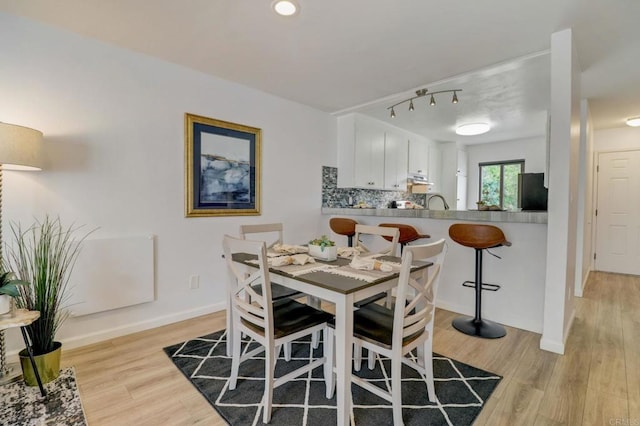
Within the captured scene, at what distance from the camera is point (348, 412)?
1.45 metres

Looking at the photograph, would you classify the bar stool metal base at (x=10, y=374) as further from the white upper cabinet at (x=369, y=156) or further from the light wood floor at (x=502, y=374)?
the white upper cabinet at (x=369, y=156)

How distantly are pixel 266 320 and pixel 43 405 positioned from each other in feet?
4.41

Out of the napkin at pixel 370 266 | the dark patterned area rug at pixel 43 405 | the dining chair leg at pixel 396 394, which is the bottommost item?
the dark patterned area rug at pixel 43 405

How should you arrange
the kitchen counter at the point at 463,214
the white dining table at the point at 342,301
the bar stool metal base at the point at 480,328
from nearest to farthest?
the white dining table at the point at 342,301
the kitchen counter at the point at 463,214
the bar stool metal base at the point at 480,328

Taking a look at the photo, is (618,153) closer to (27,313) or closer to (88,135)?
(88,135)

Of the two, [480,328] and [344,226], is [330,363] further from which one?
[344,226]

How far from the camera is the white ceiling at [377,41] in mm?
1975

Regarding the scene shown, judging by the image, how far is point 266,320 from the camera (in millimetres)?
1585

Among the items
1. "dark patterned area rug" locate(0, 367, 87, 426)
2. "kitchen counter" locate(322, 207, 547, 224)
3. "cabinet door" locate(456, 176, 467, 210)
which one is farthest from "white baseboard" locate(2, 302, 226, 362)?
"cabinet door" locate(456, 176, 467, 210)

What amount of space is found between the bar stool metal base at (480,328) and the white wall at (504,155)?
12.4 ft

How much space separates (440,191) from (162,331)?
210 inches

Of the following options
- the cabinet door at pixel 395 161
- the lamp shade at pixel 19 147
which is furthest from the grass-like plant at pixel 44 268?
the cabinet door at pixel 395 161

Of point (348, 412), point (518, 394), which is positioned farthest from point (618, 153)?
point (348, 412)

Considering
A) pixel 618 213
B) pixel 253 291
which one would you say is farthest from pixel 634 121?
pixel 253 291
